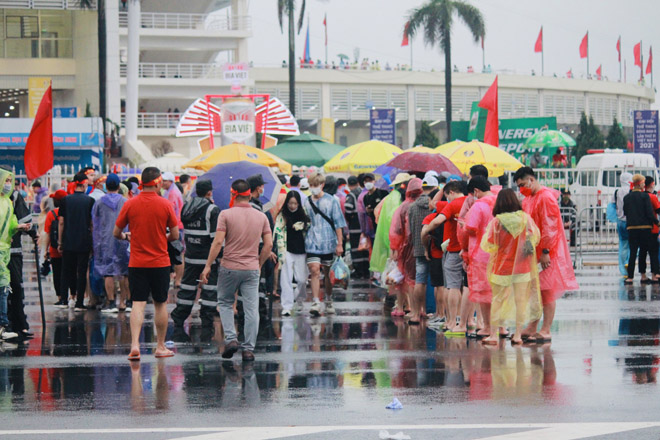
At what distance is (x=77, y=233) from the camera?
15.5 metres

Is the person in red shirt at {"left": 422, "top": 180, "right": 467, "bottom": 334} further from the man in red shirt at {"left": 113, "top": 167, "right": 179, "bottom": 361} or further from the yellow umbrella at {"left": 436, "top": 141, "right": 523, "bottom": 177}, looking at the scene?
the yellow umbrella at {"left": 436, "top": 141, "right": 523, "bottom": 177}

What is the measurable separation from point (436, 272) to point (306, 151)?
1489 cm

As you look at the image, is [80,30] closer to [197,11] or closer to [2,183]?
[197,11]

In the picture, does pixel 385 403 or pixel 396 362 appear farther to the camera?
pixel 396 362

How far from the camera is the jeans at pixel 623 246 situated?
64.4 feet

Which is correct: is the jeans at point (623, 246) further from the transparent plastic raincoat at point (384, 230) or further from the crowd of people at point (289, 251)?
the transparent plastic raincoat at point (384, 230)

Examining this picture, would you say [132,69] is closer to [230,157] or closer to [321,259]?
[230,157]

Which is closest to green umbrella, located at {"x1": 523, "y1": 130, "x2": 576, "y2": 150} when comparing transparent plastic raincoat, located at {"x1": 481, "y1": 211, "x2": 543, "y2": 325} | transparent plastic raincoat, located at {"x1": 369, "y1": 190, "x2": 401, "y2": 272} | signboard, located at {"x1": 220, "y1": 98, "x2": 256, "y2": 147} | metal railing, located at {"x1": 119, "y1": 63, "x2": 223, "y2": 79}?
signboard, located at {"x1": 220, "y1": 98, "x2": 256, "y2": 147}

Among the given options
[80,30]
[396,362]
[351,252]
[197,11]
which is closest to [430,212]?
[396,362]

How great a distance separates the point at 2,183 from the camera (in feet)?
40.0

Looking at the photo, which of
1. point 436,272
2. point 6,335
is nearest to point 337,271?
point 436,272

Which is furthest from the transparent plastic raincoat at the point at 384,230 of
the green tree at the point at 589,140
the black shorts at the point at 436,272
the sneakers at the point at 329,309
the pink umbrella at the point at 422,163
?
the green tree at the point at 589,140

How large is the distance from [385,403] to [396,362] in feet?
6.80

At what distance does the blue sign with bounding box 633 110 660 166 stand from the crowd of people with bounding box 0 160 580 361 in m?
28.2
